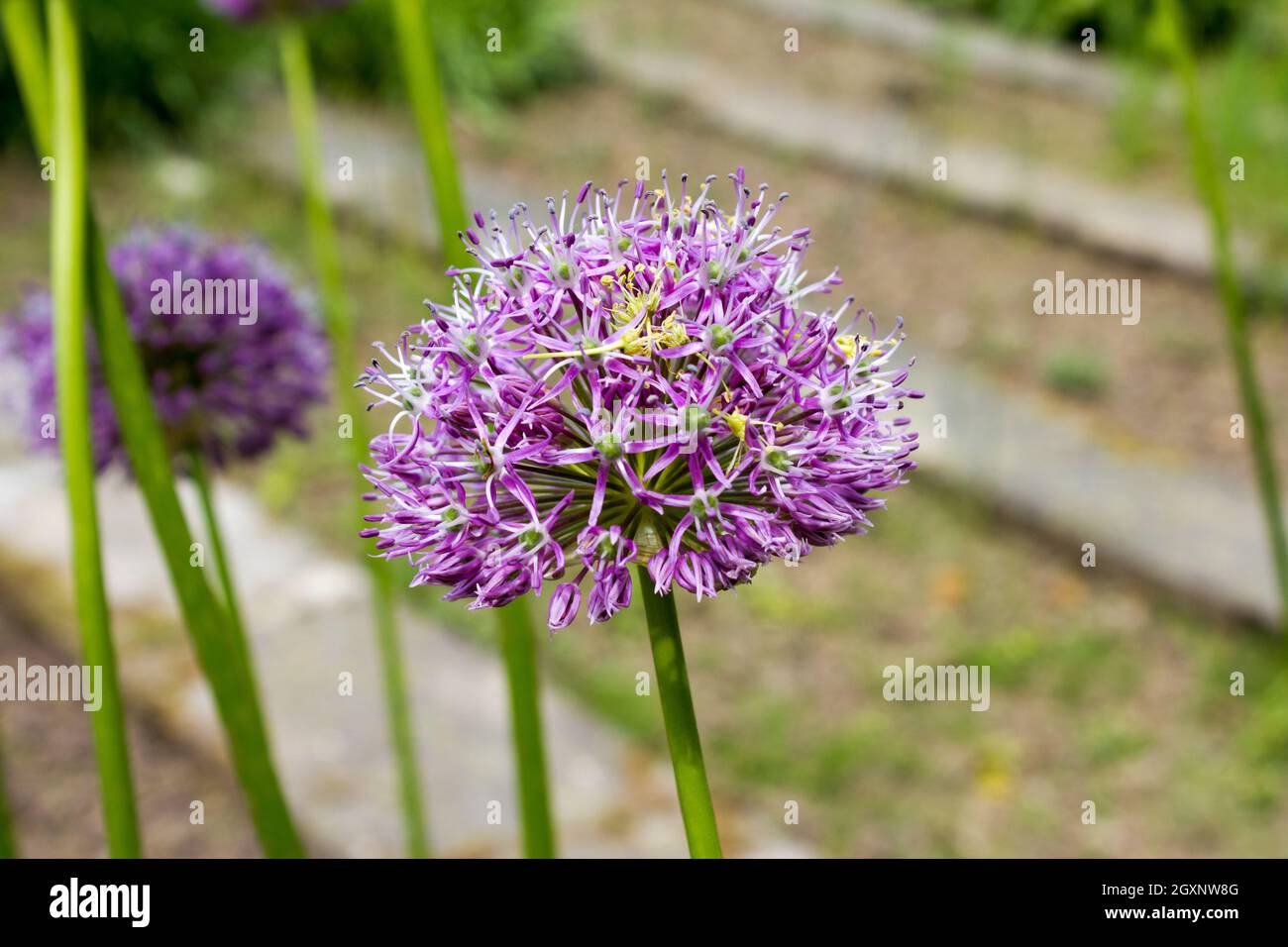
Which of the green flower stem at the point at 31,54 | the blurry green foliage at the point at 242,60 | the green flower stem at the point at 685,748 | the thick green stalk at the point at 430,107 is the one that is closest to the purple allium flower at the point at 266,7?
the thick green stalk at the point at 430,107

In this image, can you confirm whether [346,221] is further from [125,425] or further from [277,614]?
[125,425]

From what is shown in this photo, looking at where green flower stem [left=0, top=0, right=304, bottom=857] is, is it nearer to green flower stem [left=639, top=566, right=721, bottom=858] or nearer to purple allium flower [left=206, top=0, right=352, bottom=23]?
green flower stem [left=639, top=566, right=721, bottom=858]

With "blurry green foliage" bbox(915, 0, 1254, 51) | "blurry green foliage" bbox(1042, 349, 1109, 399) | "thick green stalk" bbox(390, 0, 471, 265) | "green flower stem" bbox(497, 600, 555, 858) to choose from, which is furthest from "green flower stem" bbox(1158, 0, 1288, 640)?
"blurry green foliage" bbox(915, 0, 1254, 51)

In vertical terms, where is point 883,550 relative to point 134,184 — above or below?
below

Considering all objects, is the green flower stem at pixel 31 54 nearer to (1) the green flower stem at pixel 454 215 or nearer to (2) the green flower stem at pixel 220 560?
(1) the green flower stem at pixel 454 215

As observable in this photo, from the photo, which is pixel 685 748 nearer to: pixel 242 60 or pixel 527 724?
pixel 527 724

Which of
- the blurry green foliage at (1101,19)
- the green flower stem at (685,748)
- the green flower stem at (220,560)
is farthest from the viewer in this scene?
the blurry green foliage at (1101,19)
